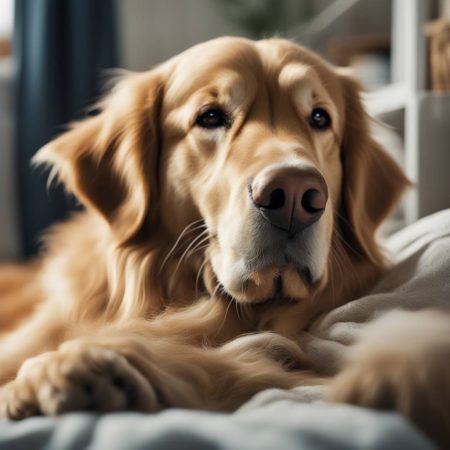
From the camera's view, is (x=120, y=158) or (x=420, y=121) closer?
(x=120, y=158)

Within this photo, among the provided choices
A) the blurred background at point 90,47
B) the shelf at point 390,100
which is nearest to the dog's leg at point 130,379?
the shelf at point 390,100

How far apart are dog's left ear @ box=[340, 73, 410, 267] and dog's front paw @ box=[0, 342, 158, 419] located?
879mm

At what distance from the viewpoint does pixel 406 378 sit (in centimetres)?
72

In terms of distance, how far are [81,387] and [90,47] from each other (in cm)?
342

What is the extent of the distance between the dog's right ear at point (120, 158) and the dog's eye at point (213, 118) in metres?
0.16

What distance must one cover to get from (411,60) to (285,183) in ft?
4.29

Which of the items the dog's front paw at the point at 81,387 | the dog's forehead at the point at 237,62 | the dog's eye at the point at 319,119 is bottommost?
the dog's front paw at the point at 81,387

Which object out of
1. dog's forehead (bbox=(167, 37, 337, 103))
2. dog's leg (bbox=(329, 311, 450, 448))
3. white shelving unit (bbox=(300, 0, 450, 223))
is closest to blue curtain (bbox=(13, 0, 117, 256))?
white shelving unit (bbox=(300, 0, 450, 223))

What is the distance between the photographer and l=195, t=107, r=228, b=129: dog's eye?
56.6 inches

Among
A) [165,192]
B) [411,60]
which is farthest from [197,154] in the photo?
[411,60]

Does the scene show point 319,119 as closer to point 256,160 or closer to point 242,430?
point 256,160

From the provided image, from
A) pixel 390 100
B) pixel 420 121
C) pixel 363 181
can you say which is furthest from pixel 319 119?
pixel 390 100

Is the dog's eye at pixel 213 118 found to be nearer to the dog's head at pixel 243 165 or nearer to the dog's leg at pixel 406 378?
the dog's head at pixel 243 165

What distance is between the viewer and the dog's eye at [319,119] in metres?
1.48
